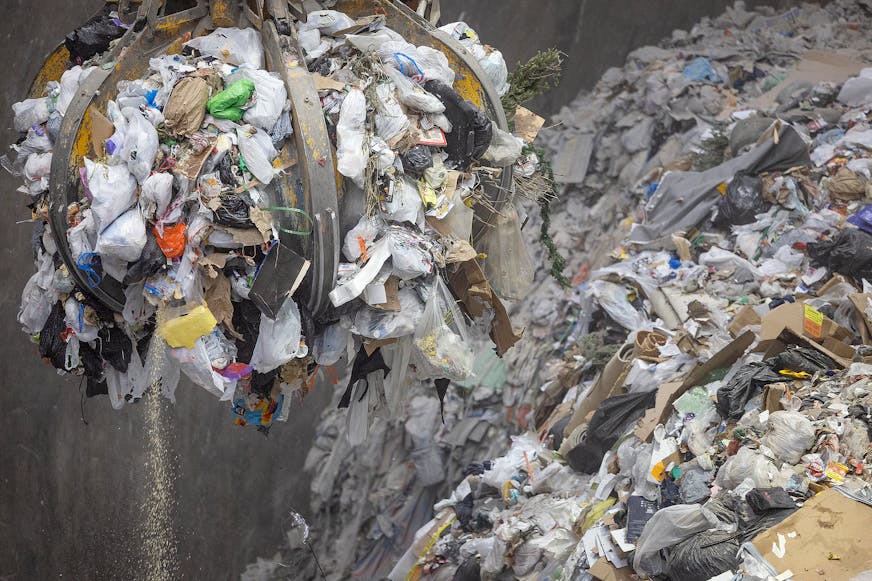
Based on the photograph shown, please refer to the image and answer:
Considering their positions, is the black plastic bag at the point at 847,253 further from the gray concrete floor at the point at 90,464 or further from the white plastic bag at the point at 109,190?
the white plastic bag at the point at 109,190

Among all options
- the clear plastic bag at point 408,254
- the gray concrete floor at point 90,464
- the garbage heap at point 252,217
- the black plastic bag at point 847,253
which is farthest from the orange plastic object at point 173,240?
the black plastic bag at point 847,253

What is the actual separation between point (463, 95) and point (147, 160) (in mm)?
1282

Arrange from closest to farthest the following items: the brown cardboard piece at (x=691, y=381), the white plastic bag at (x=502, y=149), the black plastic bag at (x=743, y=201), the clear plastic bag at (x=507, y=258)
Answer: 1. the white plastic bag at (x=502, y=149)
2. the clear plastic bag at (x=507, y=258)
3. the brown cardboard piece at (x=691, y=381)
4. the black plastic bag at (x=743, y=201)

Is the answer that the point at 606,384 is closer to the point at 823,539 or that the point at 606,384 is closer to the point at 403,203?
the point at 823,539

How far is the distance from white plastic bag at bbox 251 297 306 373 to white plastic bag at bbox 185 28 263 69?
0.86m

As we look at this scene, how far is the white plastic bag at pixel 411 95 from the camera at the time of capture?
3.21m

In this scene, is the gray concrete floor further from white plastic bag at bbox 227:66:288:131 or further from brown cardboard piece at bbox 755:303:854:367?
brown cardboard piece at bbox 755:303:854:367

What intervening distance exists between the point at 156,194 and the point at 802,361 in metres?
3.23

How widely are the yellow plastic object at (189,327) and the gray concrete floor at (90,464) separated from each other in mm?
2645

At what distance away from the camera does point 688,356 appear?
540cm

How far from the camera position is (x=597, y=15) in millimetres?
9180

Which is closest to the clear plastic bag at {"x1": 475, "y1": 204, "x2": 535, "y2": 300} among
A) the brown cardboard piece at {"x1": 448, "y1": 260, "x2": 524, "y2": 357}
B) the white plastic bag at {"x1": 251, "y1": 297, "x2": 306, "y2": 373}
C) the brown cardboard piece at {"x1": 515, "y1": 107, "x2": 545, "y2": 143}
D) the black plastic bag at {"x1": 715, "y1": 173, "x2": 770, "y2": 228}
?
the brown cardboard piece at {"x1": 448, "y1": 260, "x2": 524, "y2": 357}

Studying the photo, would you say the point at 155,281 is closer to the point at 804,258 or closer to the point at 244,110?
the point at 244,110

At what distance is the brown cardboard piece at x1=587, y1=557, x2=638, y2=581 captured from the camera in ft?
13.4
